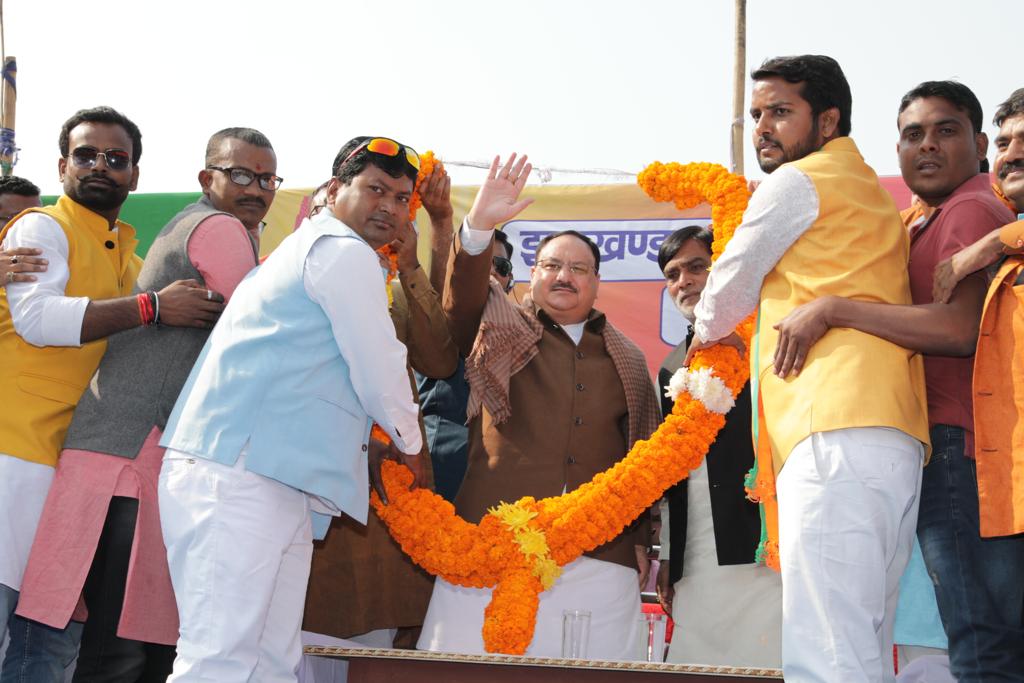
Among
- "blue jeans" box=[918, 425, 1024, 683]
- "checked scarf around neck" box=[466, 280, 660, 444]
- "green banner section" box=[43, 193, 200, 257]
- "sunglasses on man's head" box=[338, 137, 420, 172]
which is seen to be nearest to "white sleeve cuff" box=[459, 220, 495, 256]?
"checked scarf around neck" box=[466, 280, 660, 444]

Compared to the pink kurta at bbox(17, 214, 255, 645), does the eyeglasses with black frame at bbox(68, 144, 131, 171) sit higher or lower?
higher

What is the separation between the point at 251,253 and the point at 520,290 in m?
4.51

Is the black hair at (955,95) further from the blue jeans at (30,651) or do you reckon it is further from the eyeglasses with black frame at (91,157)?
the blue jeans at (30,651)

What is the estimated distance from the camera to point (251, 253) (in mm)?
3859

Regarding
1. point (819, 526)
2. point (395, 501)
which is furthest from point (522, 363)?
point (819, 526)

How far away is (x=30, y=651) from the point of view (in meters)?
3.84

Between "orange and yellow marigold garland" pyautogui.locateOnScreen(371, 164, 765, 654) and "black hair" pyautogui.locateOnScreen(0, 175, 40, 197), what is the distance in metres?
2.62

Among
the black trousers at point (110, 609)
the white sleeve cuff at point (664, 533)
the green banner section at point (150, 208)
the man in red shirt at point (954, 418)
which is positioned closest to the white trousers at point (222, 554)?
the black trousers at point (110, 609)

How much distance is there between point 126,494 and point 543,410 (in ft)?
5.92

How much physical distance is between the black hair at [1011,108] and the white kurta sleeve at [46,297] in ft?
10.7

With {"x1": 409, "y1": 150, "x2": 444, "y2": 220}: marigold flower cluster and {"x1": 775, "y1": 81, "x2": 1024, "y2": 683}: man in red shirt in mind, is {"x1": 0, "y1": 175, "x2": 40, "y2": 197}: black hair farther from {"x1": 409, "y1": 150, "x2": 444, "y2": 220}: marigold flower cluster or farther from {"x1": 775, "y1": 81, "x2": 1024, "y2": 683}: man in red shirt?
{"x1": 775, "y1": 81, "x2": 1024, "y2": 683}: man in red shirt

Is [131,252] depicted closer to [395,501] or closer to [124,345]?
[124,345]

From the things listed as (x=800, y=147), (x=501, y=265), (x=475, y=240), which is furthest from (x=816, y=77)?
(x=501, y=265)

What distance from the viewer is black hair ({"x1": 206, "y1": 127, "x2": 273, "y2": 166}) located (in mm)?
4328
